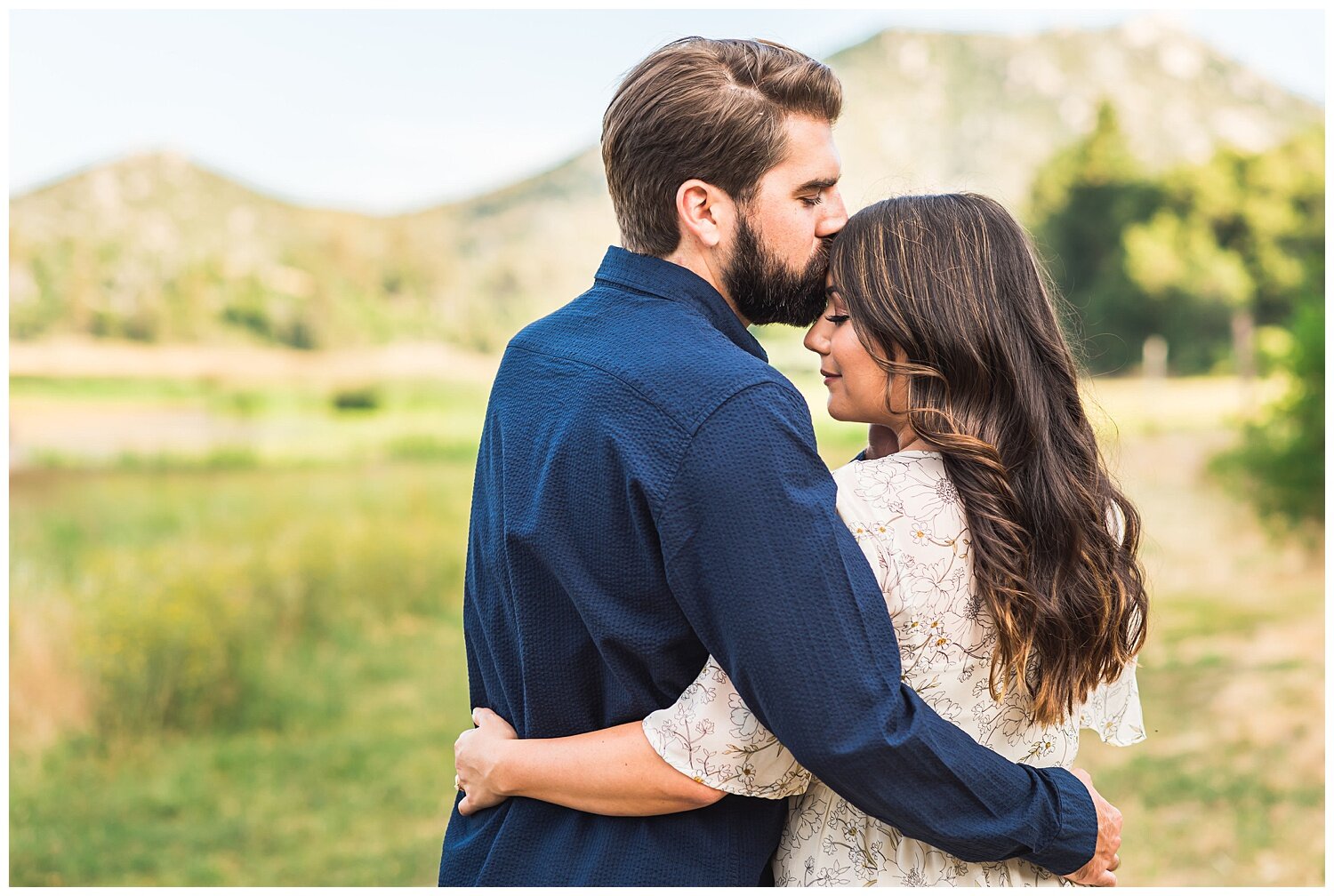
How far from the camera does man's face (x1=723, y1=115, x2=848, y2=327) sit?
1534mm

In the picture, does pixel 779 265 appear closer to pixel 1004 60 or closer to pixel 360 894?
pixel 360 894

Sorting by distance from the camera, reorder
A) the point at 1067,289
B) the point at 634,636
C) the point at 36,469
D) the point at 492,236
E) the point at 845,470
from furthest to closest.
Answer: the point at 1067,289
the point at 492,236
the point at 36,469
the point at 845,470
the point at 634,636

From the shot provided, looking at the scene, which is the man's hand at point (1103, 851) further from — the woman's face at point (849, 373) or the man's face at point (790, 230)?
the man's face at point (790, 230)

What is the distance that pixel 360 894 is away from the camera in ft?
6.57

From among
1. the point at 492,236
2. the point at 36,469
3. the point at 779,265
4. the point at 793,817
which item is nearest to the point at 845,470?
the point at 779,265

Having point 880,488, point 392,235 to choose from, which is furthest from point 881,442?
point 392,235

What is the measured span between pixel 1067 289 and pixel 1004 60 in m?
5.11

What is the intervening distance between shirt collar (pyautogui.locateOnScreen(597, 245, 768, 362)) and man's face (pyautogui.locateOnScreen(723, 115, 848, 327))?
52 mm

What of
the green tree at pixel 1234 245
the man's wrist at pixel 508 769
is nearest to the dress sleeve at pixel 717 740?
the man's wrist at pixel 508 769

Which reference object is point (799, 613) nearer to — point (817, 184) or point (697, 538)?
point (697, 538)

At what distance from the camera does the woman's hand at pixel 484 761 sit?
147cm

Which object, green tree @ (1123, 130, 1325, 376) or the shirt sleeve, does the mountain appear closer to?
green tree @ (1123, 130, 1325, 376)

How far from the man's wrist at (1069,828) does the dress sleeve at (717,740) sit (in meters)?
0.34

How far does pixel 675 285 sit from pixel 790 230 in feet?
0.64
